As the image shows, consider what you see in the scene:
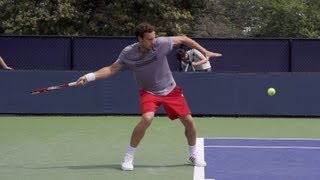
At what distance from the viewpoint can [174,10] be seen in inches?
992

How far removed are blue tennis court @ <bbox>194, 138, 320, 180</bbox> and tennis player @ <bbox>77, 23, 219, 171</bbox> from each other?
18.6 inches

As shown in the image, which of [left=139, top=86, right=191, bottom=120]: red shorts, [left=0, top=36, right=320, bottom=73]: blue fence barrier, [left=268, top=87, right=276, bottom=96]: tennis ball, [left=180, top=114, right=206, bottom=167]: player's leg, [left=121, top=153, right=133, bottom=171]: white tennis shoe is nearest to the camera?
[left=121, top=153, right=133, bottom=171]: white tennis shoe

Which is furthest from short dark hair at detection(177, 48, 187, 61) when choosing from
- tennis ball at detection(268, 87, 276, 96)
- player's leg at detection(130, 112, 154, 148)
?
player's leg at detection(130, 112, 154, 148)

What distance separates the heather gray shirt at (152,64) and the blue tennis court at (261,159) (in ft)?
3.58

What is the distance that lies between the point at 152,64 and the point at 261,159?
1926 millimetres

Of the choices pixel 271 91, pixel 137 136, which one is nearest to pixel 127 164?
pixel 137 136

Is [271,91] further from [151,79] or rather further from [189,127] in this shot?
[151,79]

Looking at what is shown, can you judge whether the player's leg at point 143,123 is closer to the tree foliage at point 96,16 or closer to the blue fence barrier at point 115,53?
the blue fence barrier at point 115,53

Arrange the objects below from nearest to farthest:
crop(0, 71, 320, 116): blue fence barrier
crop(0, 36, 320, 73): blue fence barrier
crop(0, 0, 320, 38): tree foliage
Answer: crop(0, 71, 320, 116): blue fence barrier → crop(0, 36, 320, 73): blue fence barrier → crop(0, 0, 320, 38): tree foliage

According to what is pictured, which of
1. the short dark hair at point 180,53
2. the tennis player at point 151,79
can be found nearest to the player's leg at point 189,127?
the tennis player at point 151,79

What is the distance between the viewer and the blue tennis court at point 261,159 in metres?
7.13

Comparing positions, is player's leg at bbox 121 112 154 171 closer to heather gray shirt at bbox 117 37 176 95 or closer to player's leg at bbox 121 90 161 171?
player's leg at bbox 121 90 161 171

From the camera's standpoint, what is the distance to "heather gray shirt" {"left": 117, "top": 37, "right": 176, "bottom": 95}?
741cm

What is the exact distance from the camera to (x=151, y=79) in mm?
7496
